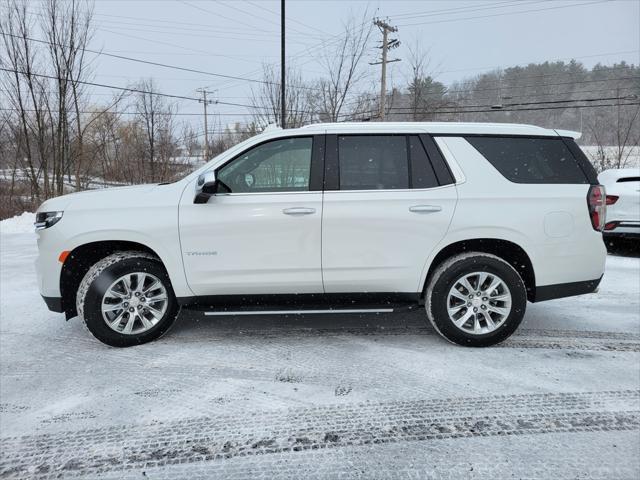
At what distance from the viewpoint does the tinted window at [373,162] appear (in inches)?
138


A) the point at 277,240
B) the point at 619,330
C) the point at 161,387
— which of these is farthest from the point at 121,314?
the point at 619,330

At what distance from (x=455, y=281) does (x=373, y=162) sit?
3.93 feet

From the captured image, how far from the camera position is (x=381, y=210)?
11.2 ft

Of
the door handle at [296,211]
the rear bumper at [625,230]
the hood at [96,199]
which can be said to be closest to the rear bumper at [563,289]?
the door handle at [296,211]

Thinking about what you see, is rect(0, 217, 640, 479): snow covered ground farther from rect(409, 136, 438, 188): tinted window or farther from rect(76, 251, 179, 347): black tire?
rect(409, 136, 438, 188): tinted window

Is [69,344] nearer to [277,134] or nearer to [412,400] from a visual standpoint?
[277,134]

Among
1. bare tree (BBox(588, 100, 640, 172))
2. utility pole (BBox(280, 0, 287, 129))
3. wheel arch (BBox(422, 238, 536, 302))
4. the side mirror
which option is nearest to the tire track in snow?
wheel arch (BBox(422, 238, 536, 302))

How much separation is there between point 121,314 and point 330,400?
6.42 ft

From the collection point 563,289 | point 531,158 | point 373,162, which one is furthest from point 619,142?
point 373,162

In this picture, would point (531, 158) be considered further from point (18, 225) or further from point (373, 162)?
point (18, 225)

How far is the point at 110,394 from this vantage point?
9.26 feet

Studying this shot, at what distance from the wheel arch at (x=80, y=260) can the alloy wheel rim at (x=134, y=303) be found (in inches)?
8.7

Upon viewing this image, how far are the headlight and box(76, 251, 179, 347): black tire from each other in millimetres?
486

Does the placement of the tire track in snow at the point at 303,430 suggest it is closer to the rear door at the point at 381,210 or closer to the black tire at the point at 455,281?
the black tire at the point at 455,281
